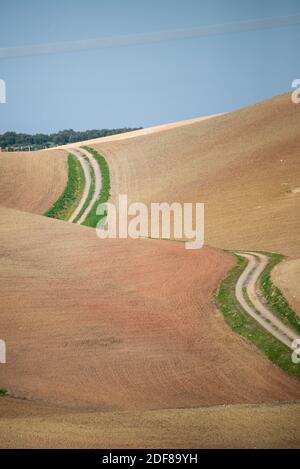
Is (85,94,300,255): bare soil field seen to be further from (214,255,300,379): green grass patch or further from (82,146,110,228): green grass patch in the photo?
(214,255,300,379): green grass patch

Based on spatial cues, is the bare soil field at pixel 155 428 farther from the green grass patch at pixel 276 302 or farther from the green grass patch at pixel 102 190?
the green grass patch at pixel 102 190

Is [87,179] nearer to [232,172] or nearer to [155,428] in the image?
[232,172]

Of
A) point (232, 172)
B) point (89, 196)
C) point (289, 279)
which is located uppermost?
point (232, 172)

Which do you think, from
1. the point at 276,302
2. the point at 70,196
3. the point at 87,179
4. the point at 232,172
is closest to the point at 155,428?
→ the point at 276,302

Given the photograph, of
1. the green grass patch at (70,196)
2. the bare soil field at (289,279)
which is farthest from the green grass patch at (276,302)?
the green grass patch at (70,196)

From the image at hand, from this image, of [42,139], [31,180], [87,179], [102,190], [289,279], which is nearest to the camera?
[289,279]
